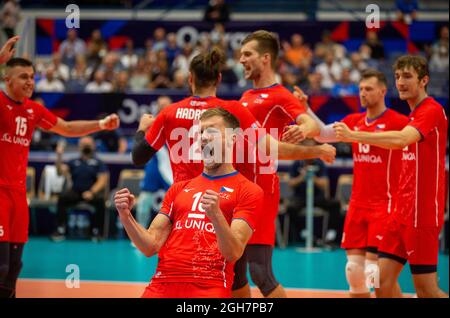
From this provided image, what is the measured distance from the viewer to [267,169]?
21.7ft

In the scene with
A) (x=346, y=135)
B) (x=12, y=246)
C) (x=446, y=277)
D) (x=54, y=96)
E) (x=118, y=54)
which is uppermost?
(x=118, y=54)

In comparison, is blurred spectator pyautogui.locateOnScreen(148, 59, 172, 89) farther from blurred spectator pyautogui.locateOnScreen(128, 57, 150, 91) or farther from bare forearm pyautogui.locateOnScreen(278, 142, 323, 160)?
bare forearm pyautogui.locateOnScreen(278, 142, 323, 160)

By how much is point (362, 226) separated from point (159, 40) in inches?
536

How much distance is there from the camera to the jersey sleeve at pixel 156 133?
6207 millimetres

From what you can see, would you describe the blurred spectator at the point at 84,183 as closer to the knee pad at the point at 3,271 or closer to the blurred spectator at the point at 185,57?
the blurred spectator at the point at 185,57

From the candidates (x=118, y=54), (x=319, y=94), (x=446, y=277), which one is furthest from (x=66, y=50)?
(x=446, y=277)

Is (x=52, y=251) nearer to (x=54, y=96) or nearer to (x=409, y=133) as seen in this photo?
(x=54, y=96)

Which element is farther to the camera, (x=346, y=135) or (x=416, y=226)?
(x=416, y=226)

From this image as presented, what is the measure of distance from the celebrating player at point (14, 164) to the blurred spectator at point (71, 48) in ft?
44.2

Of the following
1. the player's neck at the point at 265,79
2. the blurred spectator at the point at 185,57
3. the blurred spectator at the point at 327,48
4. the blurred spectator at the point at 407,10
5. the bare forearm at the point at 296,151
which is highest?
the blurred spectator at the point at 407,10

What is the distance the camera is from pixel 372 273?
7191 mm

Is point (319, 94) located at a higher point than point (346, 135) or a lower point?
higher

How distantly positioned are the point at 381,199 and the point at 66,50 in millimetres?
14941

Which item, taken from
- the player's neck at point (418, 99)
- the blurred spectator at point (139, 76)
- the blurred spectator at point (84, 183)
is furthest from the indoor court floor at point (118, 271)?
the blurred spectator at point (139, 76)
